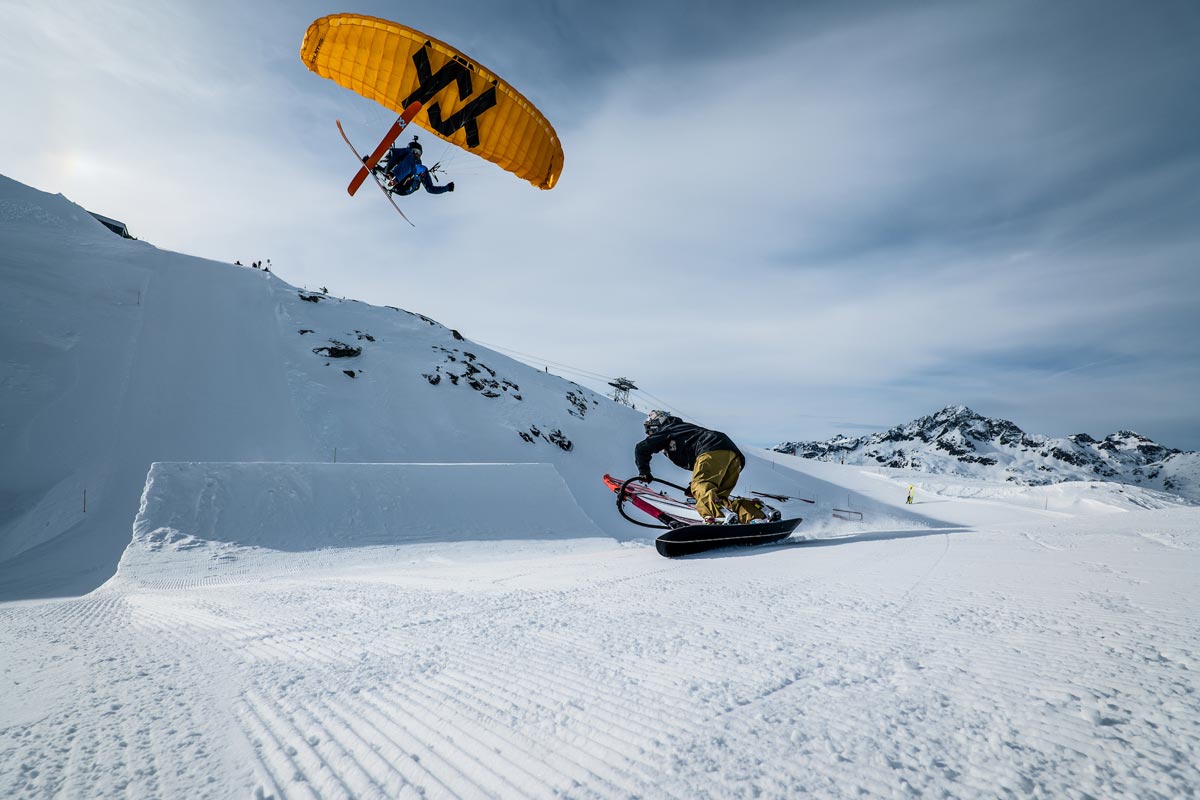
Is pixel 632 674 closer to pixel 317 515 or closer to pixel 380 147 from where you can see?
pixel 317 515

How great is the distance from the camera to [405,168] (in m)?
13.8

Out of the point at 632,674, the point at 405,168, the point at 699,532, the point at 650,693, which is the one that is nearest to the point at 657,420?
the point at 699,532

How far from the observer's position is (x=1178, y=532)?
5.32m

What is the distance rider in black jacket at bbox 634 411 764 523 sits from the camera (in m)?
7.21

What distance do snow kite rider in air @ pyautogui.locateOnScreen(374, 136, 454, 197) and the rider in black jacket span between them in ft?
36.3

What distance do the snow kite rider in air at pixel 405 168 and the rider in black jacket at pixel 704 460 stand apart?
11.1 m

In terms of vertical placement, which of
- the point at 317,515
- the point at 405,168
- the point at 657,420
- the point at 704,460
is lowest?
the point at 317,515

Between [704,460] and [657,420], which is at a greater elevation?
[657,420]

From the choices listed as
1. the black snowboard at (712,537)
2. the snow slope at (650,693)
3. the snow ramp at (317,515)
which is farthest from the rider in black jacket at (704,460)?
the snow ramp at (317,515)

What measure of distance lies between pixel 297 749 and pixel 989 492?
64.0 m

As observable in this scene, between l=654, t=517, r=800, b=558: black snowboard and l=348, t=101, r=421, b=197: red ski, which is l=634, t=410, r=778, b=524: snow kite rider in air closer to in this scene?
l=654, t=517, r=800, b=558: black snowboard

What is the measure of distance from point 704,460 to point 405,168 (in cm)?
1225

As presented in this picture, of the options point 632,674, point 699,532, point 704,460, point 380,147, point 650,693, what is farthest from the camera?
point 380,147

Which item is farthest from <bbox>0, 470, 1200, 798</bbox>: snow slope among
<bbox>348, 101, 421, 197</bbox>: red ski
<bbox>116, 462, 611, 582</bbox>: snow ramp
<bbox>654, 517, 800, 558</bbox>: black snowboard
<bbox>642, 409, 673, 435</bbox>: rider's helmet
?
<bbox>348, 101, 421, 197</bbox>: red ski
